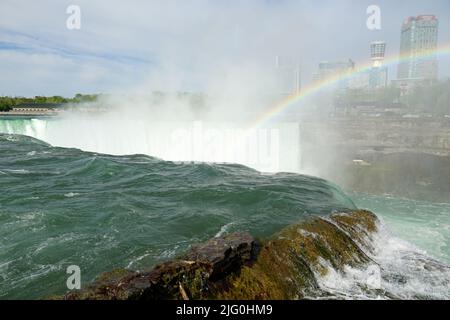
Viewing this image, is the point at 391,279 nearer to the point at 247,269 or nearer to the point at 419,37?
the point at 247,269

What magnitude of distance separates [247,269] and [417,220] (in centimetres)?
1753

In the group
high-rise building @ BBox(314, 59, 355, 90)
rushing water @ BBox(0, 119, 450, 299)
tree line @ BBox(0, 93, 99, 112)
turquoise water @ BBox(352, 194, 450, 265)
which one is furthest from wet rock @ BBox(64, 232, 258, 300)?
tree line @ BBox(0, 93, 99, 112)

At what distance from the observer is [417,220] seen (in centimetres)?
1920

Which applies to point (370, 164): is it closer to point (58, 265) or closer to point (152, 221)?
point (152, 221)

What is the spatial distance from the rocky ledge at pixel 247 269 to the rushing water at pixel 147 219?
1.64ft

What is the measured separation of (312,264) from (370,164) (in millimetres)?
28714

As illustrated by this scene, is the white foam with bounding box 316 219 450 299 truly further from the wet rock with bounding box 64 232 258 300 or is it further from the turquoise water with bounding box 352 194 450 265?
→ the turquoise water with bounding box 352 194 450 265

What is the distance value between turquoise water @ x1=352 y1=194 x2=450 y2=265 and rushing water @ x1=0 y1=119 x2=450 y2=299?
0.15 metres

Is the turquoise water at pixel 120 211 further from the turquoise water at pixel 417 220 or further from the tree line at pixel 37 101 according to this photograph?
the tree line at pixel 37 101

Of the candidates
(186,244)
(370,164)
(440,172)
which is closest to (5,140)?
(186,244)

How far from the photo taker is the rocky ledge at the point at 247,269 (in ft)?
15.7

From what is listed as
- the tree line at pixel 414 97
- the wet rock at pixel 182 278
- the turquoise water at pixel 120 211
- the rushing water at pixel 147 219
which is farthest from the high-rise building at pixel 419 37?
the wet rock at pixel 182 278

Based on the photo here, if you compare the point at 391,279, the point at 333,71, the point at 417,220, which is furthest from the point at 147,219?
the point at 333,71

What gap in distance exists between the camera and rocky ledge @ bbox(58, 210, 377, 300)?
478 cm
